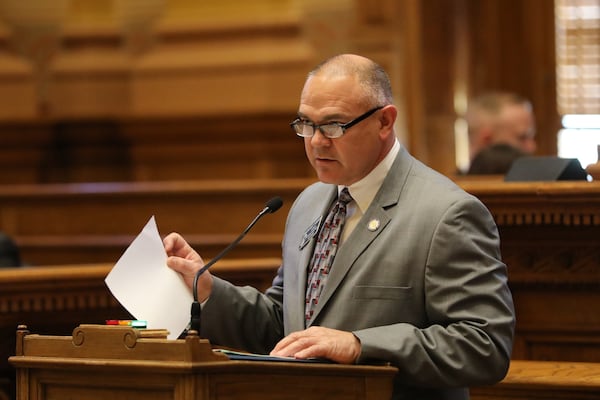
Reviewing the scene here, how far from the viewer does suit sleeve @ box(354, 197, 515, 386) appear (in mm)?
2779

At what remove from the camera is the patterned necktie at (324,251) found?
3.10 meters

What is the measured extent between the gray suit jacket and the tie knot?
0.11 metres

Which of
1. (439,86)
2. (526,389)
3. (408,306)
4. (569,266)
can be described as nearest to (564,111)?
(439,86)

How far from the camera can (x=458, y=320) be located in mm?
2859

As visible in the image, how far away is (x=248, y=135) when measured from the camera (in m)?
7.89

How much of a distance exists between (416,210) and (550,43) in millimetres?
7516

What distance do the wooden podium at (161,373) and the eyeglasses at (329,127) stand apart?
62 cm

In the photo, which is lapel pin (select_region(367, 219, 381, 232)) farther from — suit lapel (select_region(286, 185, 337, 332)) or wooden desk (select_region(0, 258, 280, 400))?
wooden desk (select_region(0, 258, 280, 400))

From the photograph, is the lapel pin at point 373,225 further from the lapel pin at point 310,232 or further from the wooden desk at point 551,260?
the wooden desk at point 551,260

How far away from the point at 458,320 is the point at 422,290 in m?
0.12

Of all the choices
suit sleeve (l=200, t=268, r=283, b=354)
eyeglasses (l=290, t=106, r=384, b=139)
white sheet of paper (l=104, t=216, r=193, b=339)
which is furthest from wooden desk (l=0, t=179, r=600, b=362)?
white sheet of paper (l=104, t=216, r=193, b=339)

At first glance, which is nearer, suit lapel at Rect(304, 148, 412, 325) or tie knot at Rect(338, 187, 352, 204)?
suit lapel at Rect(304, 148, 412, 325)

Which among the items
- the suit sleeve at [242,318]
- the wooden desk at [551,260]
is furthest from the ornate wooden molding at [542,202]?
the suit sleeve at [242,318]

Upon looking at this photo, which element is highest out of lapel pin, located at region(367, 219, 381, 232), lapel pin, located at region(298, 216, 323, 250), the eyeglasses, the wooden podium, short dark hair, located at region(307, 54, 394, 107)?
short dark hair, located at region(307, 54, 394, 107)
